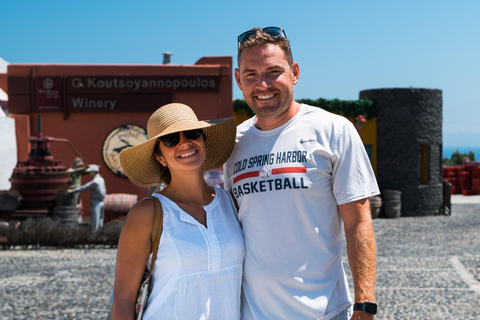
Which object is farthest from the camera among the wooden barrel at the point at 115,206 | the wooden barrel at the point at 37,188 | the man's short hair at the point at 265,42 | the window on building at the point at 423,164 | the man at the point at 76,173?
the window on building at the point at 423,164

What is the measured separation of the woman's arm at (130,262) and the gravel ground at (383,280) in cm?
419

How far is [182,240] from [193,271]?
14 cm

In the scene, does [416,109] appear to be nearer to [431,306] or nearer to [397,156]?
[397,156]

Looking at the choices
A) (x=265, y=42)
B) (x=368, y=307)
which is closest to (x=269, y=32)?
(x=265, y=42)

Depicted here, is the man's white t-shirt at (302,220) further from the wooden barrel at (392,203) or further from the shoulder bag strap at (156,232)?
the wooden barrel at (392,203)

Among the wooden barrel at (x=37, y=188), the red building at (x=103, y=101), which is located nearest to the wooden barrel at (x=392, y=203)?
the red building at (x=103, y=101)

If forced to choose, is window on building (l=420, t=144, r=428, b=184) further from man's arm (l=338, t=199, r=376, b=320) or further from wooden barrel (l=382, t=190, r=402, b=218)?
man's arm (l=338, t=199, r=376, b=320)

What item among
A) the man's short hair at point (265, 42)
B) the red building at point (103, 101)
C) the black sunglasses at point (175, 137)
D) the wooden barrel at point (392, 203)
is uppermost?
the red building at point (103, 101)

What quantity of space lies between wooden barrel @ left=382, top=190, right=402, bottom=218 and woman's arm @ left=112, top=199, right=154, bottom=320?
1529cm

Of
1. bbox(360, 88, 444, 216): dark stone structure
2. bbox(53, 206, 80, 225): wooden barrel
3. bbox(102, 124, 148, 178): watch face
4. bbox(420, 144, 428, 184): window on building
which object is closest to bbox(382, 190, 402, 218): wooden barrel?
bbox(360, 88, 444, 216): dark stone structure

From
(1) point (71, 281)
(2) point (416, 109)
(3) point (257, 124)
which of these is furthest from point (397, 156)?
(3) point (257, 124)

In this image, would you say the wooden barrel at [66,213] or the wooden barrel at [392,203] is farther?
the wooden barrel at [392,203]

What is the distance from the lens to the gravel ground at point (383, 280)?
6.39 meters

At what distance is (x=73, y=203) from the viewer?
11.3 m
